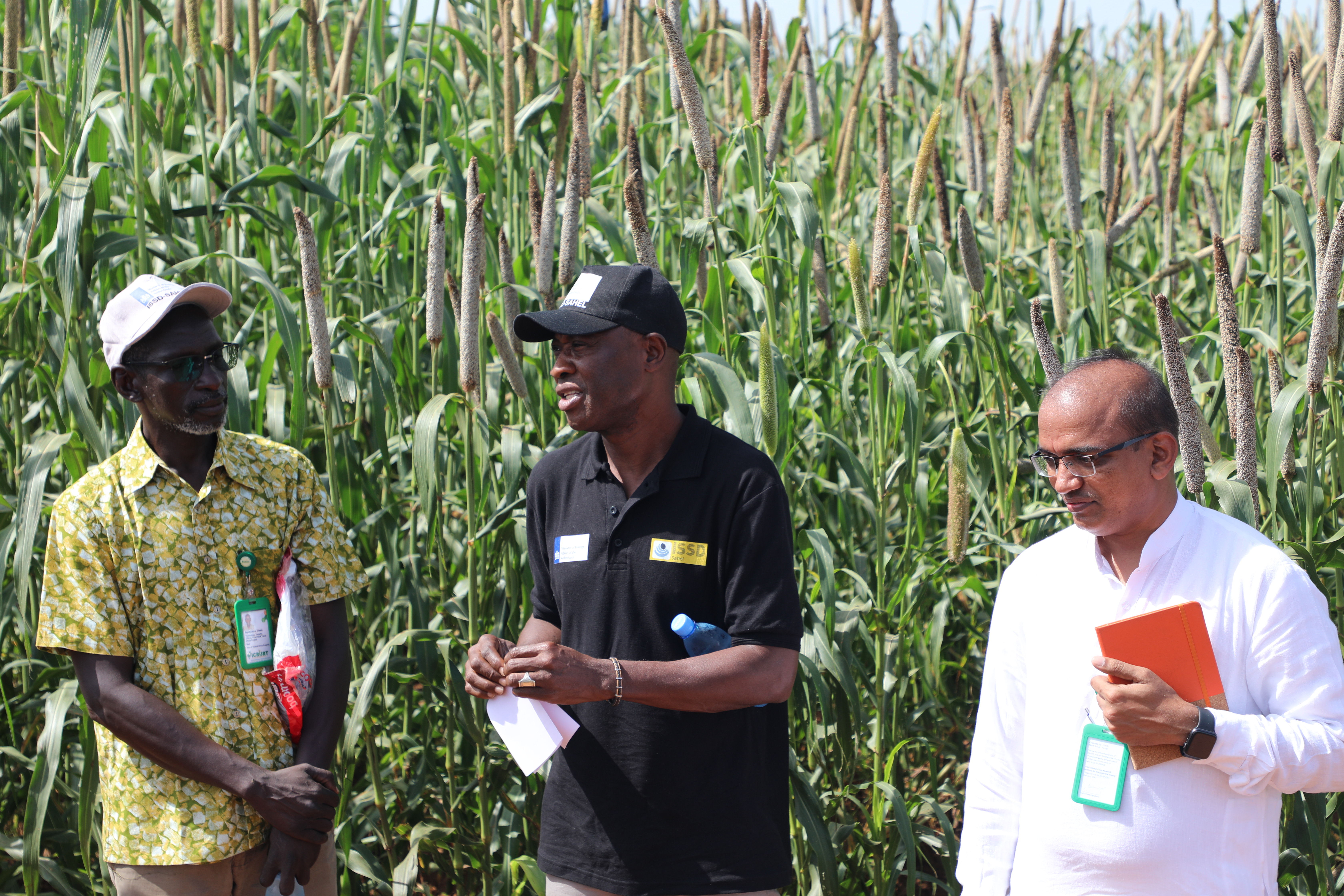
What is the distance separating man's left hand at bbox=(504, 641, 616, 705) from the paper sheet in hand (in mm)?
88

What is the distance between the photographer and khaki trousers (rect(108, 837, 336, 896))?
100 inches

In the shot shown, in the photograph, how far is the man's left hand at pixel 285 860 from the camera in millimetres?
2576

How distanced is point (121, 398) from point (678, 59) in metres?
1.89

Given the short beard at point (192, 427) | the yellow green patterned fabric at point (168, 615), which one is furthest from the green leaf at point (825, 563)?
the short beard at point (192, 427)

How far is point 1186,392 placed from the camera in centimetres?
263

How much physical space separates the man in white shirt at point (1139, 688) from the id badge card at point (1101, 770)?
17 millimetres

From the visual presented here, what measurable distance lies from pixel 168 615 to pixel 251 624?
7.1 inches

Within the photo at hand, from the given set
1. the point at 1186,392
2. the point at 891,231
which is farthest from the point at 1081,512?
the point at 891,231

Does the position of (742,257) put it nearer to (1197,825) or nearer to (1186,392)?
(1186,392)

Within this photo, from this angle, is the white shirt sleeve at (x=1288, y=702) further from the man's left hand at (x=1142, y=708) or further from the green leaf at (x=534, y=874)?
the green leaf at (x=534, y=874)

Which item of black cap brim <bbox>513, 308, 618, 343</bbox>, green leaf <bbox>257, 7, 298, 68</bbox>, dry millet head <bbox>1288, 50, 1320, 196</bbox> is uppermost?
green leaf <bbox>257, 7, 298, 68</bbox>

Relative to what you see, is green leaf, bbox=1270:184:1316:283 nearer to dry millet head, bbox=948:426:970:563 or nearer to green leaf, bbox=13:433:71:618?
dry millet head, bbox=948:426:970:563

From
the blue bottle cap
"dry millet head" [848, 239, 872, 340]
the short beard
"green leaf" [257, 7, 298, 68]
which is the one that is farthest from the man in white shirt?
"green leaf" [257, 7, 298, 68]

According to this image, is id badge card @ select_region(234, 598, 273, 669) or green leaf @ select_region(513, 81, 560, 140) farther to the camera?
green leaf @ select_region(513, 81, 560, 140)
